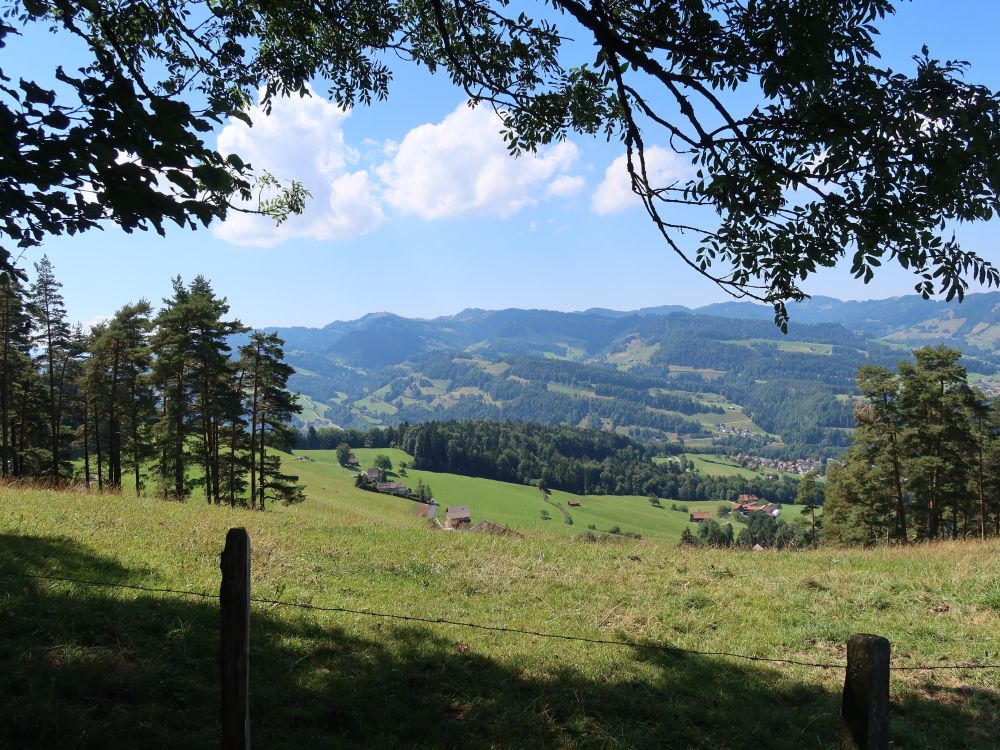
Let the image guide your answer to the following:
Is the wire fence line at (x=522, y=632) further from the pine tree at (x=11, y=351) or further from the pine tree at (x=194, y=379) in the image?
the pine tree at (x=11, y=351)

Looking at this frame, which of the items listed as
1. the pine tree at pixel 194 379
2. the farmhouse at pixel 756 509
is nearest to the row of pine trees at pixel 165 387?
the pine tree at pixel 194 379

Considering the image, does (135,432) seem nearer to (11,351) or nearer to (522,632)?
(11,351)

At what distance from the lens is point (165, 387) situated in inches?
1131

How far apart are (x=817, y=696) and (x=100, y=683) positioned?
7.24m

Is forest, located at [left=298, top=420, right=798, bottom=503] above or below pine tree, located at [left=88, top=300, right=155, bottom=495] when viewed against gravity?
below

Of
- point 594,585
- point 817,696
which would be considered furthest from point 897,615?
point 594,585

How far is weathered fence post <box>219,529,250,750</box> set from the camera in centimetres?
339

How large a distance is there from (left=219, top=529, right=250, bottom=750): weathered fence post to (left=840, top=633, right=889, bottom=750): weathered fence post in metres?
3.43

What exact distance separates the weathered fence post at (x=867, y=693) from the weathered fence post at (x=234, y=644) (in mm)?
3429

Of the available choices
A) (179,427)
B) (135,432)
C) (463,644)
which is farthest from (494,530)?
(135,432)

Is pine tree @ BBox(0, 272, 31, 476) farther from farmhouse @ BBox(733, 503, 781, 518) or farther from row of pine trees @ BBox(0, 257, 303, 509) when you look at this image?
farmhouse @ BBox(733, 503, 781, 518)

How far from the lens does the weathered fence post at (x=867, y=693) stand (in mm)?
3137

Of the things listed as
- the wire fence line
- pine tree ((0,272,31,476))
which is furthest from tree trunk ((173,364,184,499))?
the wire fence line

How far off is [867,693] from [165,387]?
3166cm
